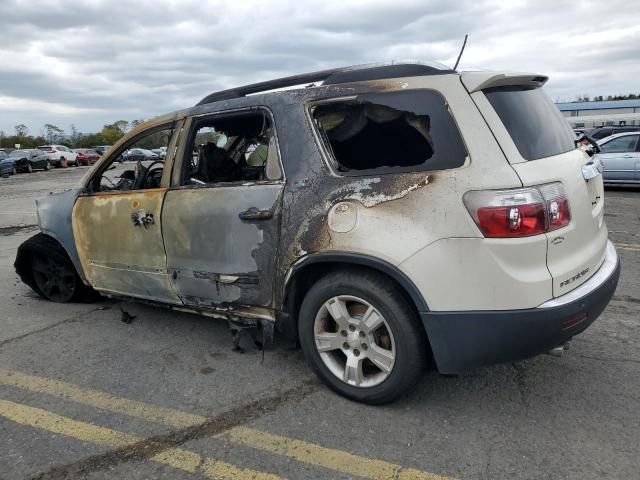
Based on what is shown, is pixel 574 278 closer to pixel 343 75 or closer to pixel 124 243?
pixel 343 75

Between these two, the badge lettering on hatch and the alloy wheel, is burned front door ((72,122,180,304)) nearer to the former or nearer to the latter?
the alloy wheel

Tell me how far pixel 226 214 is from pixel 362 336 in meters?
1.19

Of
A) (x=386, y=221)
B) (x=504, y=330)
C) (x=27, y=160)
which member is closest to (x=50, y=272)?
(x=386, y=221)

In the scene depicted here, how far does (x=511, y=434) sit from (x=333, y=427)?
0.92 metres

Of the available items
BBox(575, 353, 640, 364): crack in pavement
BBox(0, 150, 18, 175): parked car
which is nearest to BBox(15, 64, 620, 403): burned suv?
BBox(575, 353, 640, 364): crack in pavement

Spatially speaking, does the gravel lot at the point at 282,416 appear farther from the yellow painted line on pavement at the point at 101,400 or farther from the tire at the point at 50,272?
the tire at the point at 50,272

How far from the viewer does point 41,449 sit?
8.76 feet

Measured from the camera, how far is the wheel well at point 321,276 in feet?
8.68

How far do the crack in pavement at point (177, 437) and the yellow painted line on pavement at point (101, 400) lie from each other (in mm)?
99

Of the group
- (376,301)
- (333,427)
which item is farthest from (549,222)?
(333,427)

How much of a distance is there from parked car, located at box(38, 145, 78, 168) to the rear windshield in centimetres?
3754

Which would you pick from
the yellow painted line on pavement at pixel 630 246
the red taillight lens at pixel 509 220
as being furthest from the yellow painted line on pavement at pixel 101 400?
the yellow painted line on pavement at pixel 630 246

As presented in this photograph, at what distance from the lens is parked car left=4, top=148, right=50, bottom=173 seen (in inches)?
1195

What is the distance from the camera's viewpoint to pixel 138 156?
4.38 meters
